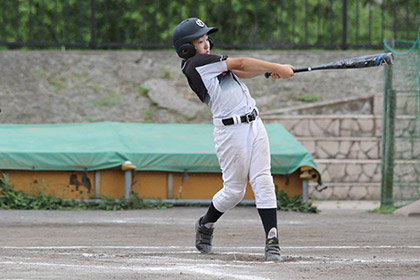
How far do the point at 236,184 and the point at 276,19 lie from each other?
10.6m

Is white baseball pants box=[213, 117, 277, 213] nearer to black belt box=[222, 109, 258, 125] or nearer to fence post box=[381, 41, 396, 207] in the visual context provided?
black belt box=[222, 109, 258, 125]

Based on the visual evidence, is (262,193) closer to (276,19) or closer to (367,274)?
(367,274)

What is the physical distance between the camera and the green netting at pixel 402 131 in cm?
1021

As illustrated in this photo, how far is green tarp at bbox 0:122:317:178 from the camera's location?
9648mm

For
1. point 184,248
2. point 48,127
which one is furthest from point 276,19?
point 184,248

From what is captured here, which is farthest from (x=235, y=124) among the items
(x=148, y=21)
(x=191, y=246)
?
(x=148, y=21)

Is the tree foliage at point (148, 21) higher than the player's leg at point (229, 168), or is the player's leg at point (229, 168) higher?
the tree foliage at point (148, 21)

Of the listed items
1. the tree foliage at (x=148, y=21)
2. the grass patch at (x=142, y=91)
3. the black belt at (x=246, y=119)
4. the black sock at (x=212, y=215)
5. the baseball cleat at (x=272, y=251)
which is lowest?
the baseball cleat at (x=272, y=251)

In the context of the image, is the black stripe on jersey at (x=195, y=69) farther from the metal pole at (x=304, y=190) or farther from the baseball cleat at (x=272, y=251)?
the metal pole at (x=304, y=190)

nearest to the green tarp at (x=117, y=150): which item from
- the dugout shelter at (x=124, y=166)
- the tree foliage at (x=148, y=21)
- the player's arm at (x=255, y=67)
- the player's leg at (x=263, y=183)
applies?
the dugout shelter at (x=124, y=166)

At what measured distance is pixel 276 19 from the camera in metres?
16.2

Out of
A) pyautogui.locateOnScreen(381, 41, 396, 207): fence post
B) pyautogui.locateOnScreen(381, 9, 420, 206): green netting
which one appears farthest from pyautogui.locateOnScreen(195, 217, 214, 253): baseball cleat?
→ pyautogui.locateOnScreen(381, 41, 396, 207): fence post

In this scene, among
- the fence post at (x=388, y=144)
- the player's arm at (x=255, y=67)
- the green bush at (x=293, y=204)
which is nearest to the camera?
the player's arm at (x=255, y=67)

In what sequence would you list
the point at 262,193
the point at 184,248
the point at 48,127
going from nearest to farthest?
the point at 262,193, the point at 184,248, the point at 48,127
